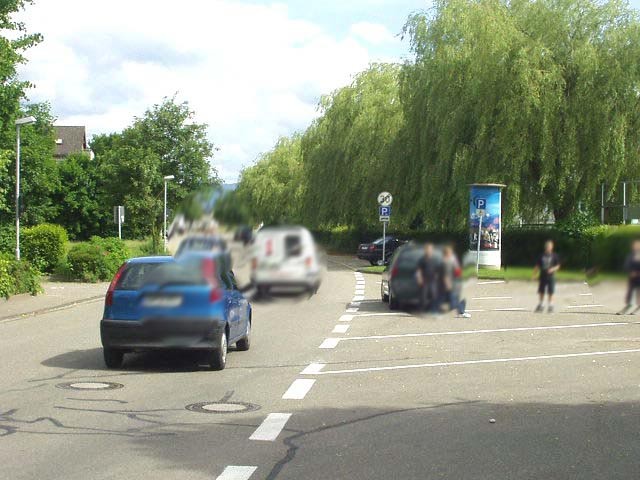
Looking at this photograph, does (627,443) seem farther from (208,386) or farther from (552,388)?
(208,386)

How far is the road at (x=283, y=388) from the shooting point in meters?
40.6

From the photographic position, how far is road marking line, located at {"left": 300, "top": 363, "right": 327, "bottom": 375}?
44259 millimetres

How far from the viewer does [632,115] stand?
490cm

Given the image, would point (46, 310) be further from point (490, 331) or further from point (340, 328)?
point (490, 331)

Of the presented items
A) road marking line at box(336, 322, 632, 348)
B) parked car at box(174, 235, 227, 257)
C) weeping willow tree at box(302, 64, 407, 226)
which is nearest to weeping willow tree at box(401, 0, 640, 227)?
weeping willow tree at box(302, 64, 407, 226)

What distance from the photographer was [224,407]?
4059 centimetres

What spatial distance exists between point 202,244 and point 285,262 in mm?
184

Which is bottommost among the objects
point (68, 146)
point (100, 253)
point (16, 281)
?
point (16, 281)

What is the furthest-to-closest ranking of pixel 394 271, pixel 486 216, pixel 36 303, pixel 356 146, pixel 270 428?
pixel 36 303 → pixel 270 428 → pixel 356 146 → pixel 486 216 → pixel 394 271

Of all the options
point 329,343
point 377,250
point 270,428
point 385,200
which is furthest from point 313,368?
point 385,200

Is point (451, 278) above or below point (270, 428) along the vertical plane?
above

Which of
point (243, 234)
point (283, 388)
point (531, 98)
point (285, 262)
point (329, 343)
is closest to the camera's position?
point (285, 262)

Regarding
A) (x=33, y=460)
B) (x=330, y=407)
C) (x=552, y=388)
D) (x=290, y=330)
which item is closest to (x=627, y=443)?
(x=552, y=388)

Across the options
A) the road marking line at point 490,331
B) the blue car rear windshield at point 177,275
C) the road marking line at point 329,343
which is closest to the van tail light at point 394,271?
the blue car rear windshield at point 177,275
